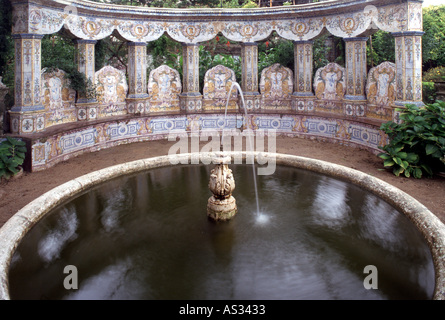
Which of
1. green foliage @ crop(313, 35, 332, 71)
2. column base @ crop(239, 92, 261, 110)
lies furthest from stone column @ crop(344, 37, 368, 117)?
column base @ crop(239, 92, 261, 110)

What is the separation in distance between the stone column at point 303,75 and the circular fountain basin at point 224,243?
4.75 meters

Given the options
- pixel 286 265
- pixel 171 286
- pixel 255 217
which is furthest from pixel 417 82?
pixel 171 286

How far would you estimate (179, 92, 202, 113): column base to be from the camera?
36.8ft

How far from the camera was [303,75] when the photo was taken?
1103 cm

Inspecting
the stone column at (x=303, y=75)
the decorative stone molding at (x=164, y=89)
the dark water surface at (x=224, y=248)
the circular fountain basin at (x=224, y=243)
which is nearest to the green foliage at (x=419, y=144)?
the circular fountain basin at (x=224, y=243)

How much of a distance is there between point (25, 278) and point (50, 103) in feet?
19.2

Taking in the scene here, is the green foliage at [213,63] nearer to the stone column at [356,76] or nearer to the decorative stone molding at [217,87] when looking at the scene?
the decorative stone molding at [217,87]

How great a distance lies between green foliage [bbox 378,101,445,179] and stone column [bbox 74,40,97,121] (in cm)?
690

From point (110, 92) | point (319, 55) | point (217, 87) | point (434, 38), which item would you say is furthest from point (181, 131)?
point (434, 38)

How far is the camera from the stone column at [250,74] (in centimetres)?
1128

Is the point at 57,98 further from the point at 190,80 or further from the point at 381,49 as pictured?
the point at 381,49

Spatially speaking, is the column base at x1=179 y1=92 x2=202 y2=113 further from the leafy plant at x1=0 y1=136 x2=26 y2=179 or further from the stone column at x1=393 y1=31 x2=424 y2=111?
the stone column at x1=393 y1=31 x2=424 y2=111

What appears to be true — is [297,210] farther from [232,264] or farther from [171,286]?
[171,286]

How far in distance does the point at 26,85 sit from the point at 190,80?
4.75m
